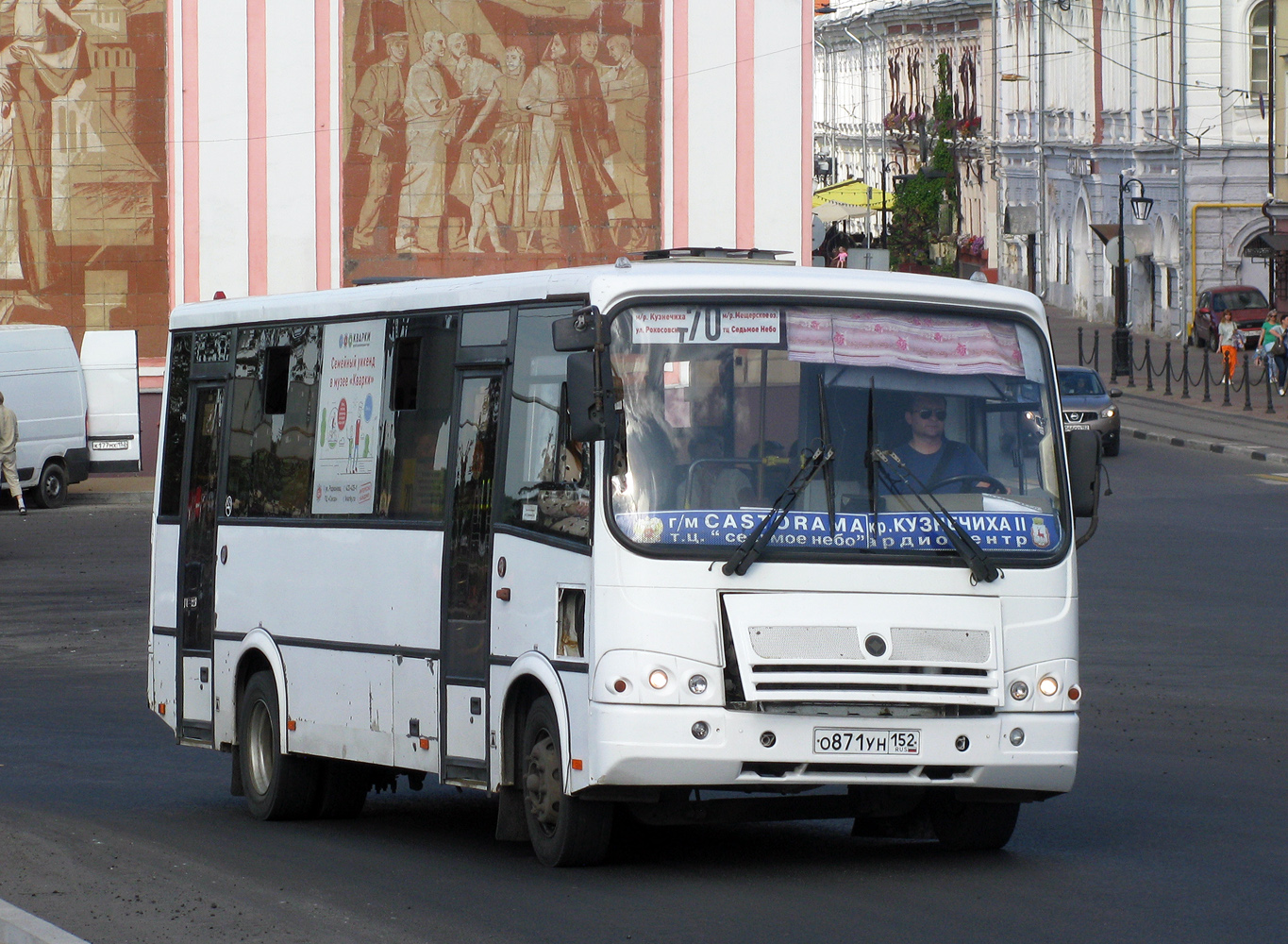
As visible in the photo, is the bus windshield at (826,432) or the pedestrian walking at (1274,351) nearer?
the bus windshield at (826,432)

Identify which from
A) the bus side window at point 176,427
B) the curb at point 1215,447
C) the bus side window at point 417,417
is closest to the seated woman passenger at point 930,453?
the bus side window at point 417,417

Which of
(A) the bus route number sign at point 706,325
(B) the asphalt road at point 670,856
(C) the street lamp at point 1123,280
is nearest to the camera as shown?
(B) the asphalt road at point 670,856

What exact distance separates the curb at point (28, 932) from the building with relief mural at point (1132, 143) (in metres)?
54.3

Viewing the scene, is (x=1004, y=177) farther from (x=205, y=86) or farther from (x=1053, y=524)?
(x=1053, y=524)

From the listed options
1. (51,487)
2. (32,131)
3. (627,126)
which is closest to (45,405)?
(51,487)

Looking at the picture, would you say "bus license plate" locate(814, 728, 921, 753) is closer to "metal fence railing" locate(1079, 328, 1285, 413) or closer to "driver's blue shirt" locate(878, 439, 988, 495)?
"driver's blue shirt" locate(878, 439, 988, 495)

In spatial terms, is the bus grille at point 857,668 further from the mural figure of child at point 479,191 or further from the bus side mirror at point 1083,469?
the mural figure of child at point 479,191

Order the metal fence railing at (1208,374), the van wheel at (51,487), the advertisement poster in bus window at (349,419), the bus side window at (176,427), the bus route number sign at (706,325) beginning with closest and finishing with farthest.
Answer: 1. the bus route number sign at (706,325)
2. the advertisement poster in bus window at (349,419)
3. the bus side window at (176,427)
4. the van wheel at (51,487)
5. the metal fence railing at (1208,374)

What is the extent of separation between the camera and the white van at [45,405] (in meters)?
32.7

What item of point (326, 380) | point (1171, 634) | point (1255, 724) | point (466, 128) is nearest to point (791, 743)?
point (326, 380)

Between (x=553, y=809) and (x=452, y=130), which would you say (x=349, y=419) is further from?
(x=452, y=130)

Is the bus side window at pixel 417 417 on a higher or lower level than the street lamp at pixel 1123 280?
lower

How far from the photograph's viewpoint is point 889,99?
10650 cm

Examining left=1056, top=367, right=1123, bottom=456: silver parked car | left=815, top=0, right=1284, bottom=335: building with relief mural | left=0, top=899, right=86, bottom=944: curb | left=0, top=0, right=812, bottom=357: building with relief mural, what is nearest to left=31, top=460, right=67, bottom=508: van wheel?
left=0, top=0, right=812, bottom=357: building with relief mural
